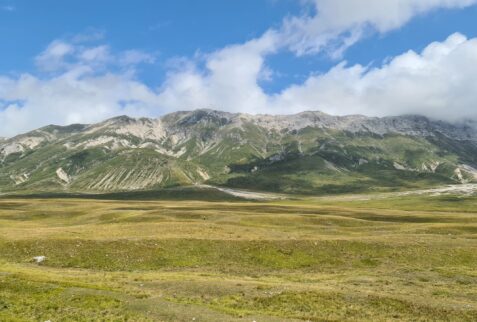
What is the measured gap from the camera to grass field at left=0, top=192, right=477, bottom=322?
3366 cm

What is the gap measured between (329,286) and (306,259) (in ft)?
49.7

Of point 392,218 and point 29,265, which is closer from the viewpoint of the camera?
point 29,265

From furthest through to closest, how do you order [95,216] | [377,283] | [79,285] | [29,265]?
[95,216] → [29,265] → [377,283] → [79,285]

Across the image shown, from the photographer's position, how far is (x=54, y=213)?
134m

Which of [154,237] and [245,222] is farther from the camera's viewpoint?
[245,222]

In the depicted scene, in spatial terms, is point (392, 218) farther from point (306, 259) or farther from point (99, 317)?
point (99, 317)

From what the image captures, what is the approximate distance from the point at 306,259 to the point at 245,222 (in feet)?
148

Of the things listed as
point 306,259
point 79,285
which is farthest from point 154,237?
point 79,285

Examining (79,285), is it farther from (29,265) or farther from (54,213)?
(54,213)

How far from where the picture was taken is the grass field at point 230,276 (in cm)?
3366

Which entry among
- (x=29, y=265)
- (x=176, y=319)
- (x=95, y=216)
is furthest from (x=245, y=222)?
(x=176, y=319)

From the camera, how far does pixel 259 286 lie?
4166 cm

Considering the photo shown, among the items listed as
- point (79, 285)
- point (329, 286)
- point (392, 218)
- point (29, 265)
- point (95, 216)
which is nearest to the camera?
point (79, 285)

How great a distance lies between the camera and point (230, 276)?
165 ft
